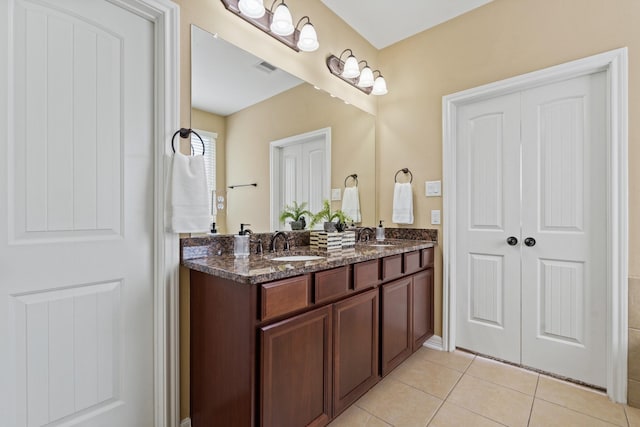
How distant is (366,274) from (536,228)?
1.36 metres

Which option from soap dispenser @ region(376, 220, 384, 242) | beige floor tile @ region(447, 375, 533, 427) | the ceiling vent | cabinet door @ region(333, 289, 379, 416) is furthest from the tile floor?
the ceiling vent

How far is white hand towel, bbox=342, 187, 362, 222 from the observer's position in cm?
258

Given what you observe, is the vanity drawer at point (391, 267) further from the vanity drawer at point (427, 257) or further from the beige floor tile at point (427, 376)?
the beige floor tile at point (427, 376)

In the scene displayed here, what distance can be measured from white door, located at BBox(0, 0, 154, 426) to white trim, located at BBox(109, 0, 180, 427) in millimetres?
35

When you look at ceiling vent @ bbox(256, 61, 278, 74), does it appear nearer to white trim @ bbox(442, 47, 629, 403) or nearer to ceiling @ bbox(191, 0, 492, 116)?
ceiling @ bbox(191, 0, 492, 116)

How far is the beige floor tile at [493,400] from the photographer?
166 centimetres

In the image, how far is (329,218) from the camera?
227 cm

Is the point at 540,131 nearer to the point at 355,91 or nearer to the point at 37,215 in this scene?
the point at 355,91

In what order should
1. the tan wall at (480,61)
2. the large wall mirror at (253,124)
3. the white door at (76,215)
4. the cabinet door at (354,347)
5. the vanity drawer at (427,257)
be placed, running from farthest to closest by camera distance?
the vanity drawer at (427,257) < the tan wall at (480,61) < the large wall mirror at (253,124) < the cabinet door at (354,347) < the white door at (76,215)

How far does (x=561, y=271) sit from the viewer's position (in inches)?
80.8

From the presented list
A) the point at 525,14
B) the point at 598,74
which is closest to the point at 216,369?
the point at 598,74

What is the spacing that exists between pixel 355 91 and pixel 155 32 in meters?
1.67

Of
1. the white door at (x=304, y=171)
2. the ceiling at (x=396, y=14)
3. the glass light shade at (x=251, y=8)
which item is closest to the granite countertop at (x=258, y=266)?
the white door at (x=304, y=171)

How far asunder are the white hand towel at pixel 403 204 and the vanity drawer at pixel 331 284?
3.89 ft
